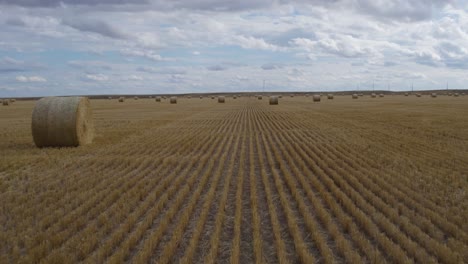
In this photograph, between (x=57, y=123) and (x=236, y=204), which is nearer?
(x=236, y=204)

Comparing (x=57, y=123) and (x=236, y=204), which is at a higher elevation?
(x=57, y=123)

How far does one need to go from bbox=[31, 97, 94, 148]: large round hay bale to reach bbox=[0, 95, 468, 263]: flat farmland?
54cm

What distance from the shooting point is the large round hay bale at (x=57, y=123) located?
1583 centimetres

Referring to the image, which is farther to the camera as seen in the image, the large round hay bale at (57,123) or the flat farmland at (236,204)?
the large round hay bale at (57,123)

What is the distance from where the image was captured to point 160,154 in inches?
571

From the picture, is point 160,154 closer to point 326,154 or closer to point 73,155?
point 73,155

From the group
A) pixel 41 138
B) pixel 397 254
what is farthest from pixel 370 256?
pixel 41 138

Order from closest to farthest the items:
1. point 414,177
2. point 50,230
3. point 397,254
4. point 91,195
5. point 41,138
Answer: point 397,254
point 50,230
point 91,195
point 414,177
point 41,138

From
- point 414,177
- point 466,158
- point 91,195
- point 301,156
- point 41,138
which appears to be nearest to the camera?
point 91,195

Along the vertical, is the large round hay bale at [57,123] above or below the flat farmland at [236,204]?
above

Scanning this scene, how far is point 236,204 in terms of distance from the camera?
8250 millimetres

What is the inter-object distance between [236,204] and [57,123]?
9948 millimetres

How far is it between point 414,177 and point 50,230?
791 centimetres

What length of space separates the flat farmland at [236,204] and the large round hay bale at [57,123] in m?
0.54
